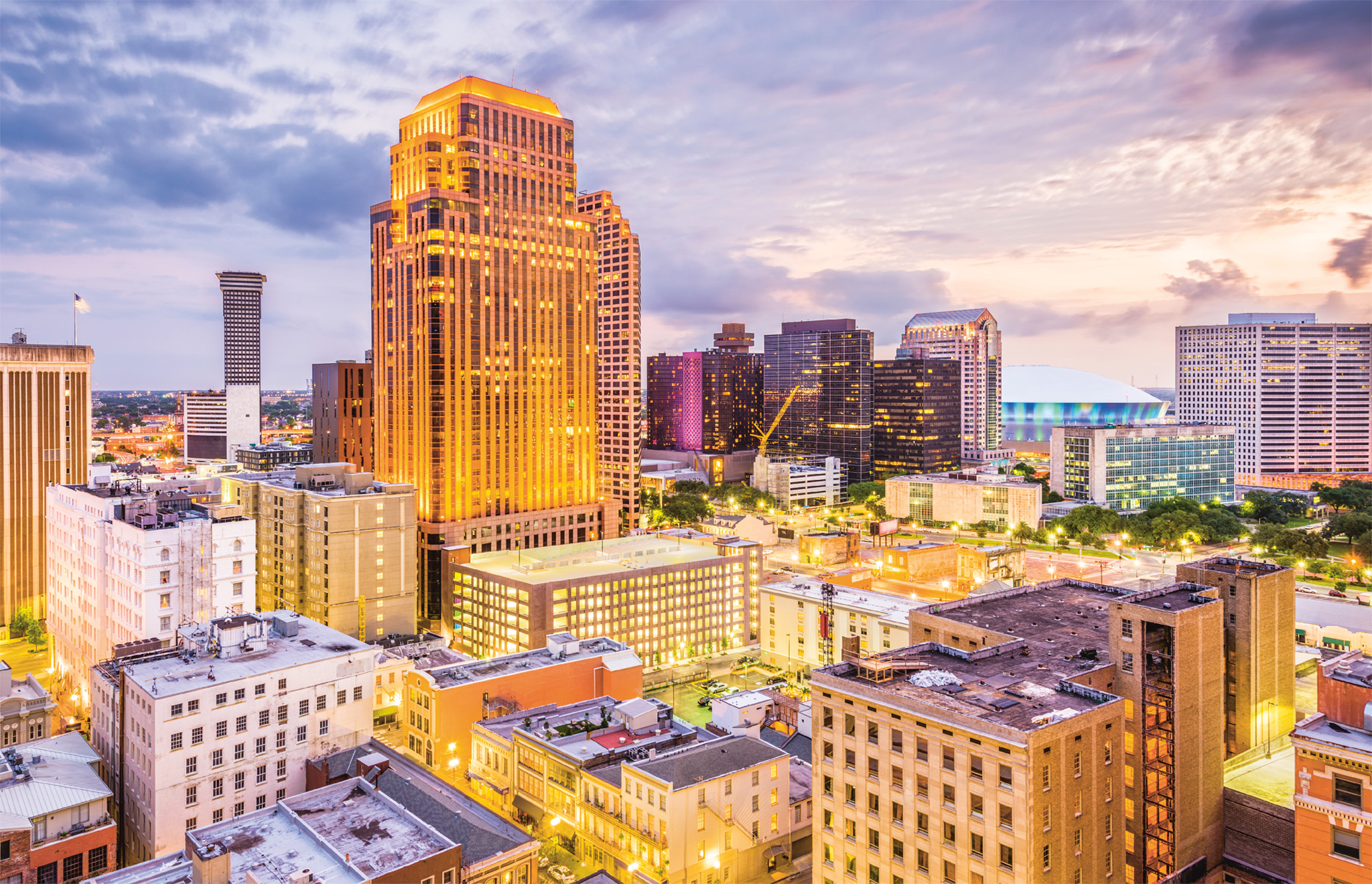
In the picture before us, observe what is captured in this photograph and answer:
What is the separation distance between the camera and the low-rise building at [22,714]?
79.1 m

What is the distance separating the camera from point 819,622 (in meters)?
126

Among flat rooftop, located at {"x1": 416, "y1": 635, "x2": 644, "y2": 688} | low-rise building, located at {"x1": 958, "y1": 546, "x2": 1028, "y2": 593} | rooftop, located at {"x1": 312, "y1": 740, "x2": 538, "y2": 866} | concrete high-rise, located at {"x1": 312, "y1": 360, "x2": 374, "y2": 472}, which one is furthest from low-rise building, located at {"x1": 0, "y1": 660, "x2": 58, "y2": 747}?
low-rise building, located at {"x1": 958, "y1": 546, "x2": 1028, "y2": 593}

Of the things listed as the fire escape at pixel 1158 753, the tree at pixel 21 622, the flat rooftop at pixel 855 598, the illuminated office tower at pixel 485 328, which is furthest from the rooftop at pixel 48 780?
the flat rooftop at pixel 855 598

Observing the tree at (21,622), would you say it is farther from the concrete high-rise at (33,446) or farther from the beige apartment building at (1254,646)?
the beige apartment building at (1254,646)

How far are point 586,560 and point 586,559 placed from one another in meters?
0.15

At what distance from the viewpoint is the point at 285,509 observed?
422 feet

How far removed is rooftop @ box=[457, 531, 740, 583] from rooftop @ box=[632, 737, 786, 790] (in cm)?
5207

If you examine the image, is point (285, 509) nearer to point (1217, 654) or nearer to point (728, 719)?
point (728, 719)

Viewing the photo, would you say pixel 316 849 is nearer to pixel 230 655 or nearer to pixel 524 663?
pixel 230 655

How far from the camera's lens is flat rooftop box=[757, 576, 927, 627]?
11888 cm

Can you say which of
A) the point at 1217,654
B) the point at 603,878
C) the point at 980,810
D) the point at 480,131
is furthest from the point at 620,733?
the point at 480,131

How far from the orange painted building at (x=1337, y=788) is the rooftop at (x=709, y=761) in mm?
38132

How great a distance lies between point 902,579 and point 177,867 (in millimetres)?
131518

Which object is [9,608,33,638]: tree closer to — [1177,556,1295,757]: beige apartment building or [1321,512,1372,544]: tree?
[1177,556,1295,757]: beige apartment building
